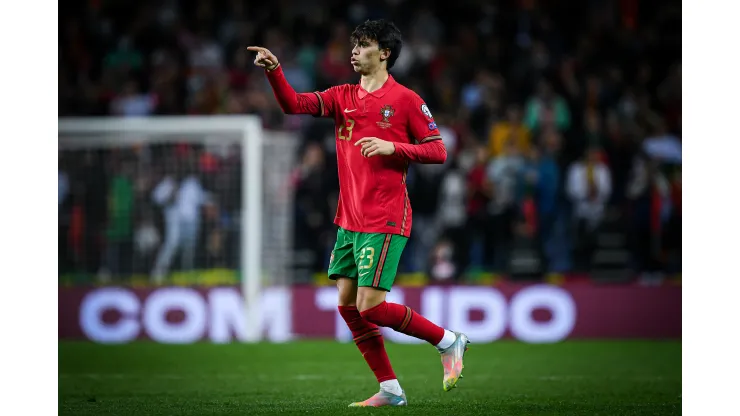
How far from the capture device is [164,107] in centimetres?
1806

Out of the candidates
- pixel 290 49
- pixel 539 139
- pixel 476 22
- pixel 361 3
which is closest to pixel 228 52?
pixel 290 49

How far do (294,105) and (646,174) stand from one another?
9372 mm

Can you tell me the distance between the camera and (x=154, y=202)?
14.9 m

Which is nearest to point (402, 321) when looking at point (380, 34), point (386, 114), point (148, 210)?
point (386, 114)

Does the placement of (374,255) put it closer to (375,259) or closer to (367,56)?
(375,259)

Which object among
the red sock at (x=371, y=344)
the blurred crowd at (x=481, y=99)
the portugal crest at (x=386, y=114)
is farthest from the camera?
the blurred crowd at (x=481, y=99)

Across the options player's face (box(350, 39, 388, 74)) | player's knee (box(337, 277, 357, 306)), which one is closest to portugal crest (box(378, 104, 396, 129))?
player's face (box(350, 39, 388, 74))

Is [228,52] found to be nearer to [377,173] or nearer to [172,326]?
[172,326]

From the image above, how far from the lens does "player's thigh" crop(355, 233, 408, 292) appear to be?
680 cm

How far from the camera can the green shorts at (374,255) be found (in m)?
6.81

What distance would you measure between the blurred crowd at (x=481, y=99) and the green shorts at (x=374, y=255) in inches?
305

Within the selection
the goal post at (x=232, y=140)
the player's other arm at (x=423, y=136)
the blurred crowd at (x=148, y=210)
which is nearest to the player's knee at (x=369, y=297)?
the player's other arm at (x=423, y=136)

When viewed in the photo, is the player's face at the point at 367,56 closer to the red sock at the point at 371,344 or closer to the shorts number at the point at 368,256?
the shorts number at the point at 368,256

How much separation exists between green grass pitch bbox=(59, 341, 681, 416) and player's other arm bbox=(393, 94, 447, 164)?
1.50m
